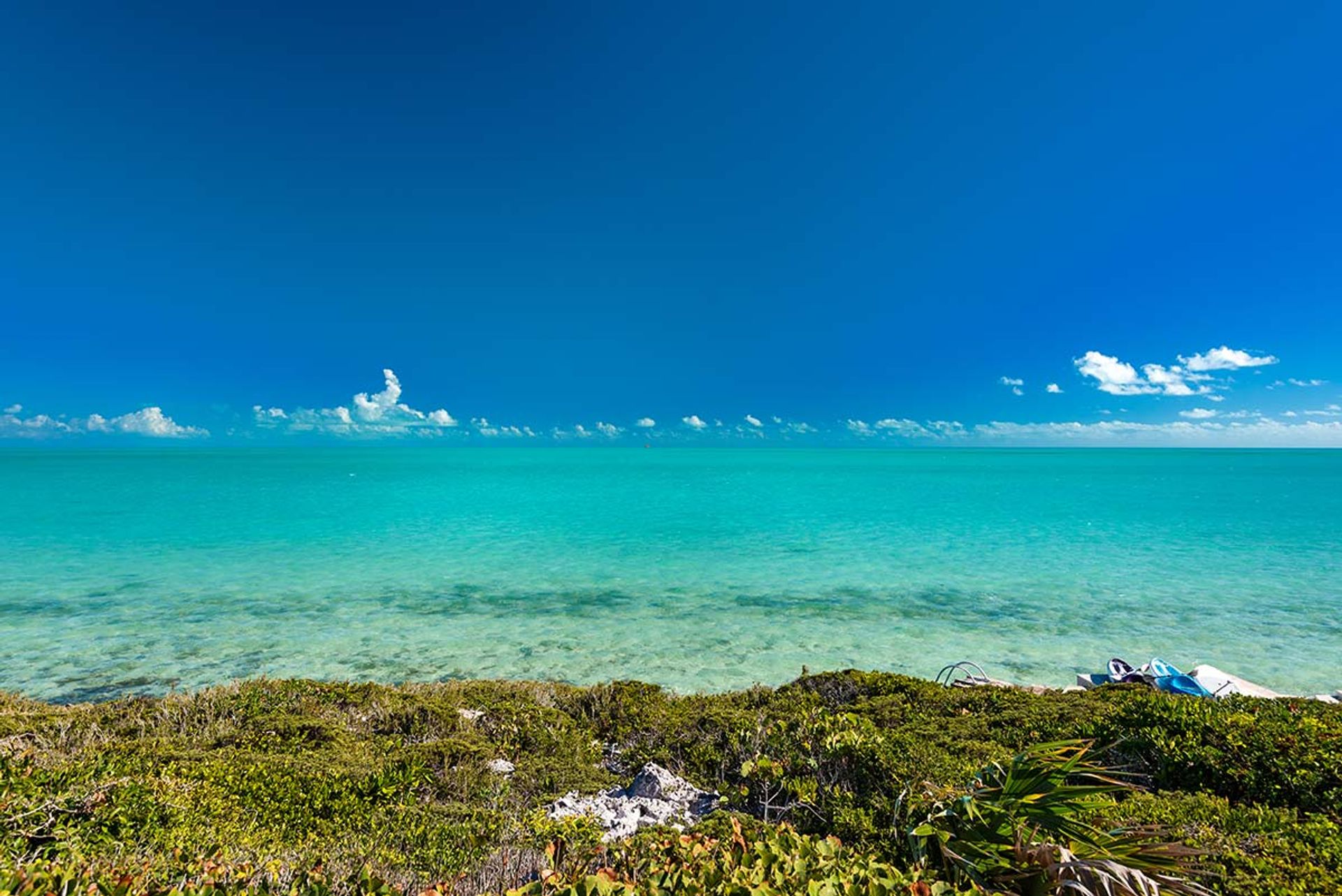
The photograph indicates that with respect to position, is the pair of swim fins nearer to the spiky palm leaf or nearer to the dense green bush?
the spiky palm leaf

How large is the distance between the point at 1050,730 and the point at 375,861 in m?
6.49

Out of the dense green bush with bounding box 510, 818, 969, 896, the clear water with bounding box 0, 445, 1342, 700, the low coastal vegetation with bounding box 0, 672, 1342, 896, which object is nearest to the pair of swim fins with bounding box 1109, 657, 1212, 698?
the low coastal vegetation with bounding box 0, 672, 1342, 896

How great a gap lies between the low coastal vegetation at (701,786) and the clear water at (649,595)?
508cm

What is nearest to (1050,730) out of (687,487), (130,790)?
(130,790)

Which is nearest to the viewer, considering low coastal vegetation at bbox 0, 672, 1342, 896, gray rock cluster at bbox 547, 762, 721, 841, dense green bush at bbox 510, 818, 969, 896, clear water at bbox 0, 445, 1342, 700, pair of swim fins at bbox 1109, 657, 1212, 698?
dense green bush at bbox 510, 818, 969, 896

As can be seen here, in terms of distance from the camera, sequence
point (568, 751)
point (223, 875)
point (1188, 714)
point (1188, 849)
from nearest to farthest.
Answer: point (1188, 849) < point (223, 875) < point (1188, 714) < point (568, 751)

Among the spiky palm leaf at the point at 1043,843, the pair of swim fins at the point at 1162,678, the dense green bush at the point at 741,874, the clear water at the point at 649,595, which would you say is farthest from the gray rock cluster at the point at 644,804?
the pair of swim fins at the point at 1162,678

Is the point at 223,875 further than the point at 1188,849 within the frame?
Yes

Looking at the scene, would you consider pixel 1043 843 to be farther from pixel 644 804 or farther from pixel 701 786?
pixel 644 804

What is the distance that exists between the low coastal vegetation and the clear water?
5080 mm

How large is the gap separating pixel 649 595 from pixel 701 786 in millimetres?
13337

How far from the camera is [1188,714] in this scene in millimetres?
5688

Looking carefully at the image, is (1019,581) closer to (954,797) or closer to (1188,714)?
(1188,714)

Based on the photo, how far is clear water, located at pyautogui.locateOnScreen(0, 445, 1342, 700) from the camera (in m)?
13.1
